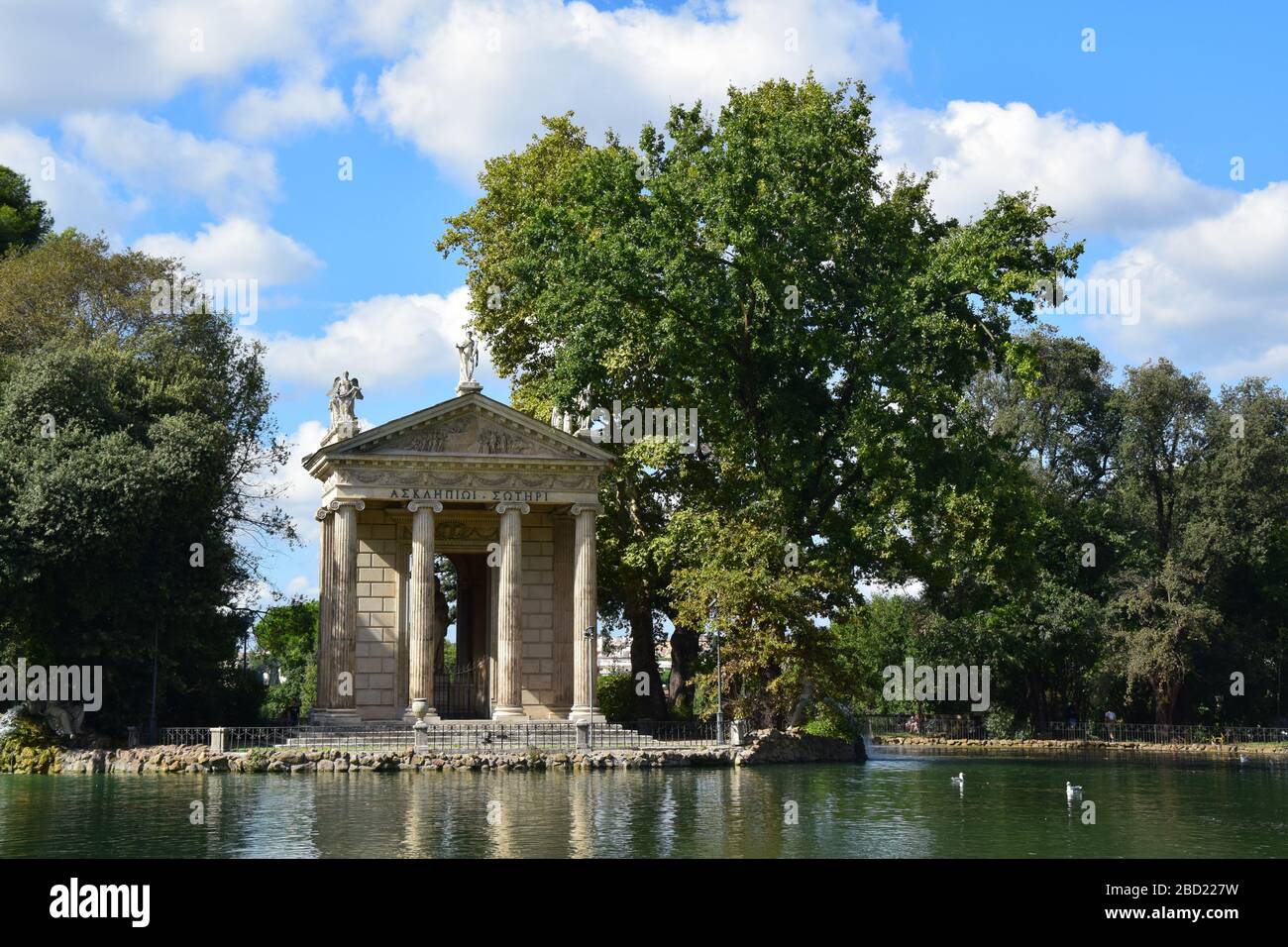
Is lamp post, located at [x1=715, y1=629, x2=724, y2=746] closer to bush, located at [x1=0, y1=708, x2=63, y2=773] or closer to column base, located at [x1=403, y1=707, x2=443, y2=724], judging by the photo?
column base, located at [x1=403, y1=707, x2=443, y2=724]

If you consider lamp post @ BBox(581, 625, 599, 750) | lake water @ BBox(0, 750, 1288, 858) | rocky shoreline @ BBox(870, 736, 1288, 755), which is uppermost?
lamp post @ BBox(581, 625, 599, 750)

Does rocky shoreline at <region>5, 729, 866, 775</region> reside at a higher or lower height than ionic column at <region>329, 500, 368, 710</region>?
lower

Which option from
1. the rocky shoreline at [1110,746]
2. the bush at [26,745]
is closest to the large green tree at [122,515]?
the bush at [26,745]

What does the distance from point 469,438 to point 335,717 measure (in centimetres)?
989

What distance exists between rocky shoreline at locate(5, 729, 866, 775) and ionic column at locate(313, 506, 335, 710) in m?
5.88

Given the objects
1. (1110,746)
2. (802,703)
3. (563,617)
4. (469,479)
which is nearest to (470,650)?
(563,617)

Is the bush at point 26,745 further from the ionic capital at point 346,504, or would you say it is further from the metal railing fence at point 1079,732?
the metal railing fence at point 1079,732

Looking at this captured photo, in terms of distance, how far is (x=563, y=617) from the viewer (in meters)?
51.2

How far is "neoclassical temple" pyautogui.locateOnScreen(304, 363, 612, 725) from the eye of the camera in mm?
47219

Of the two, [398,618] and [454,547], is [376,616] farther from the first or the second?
[454,547]

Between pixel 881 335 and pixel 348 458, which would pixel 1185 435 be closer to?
pixel 881 335

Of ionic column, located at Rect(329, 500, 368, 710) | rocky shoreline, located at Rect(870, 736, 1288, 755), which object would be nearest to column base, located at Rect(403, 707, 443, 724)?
ionic column, located at Rect(329, 500, 368, 710)

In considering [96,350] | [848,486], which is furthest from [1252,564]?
[96,350]
